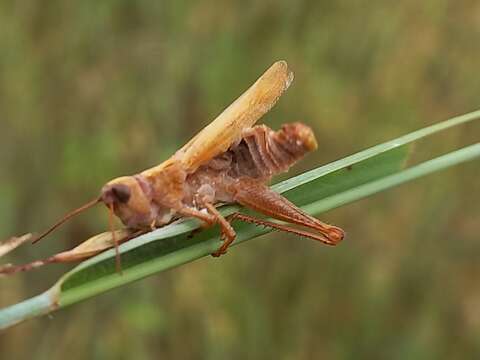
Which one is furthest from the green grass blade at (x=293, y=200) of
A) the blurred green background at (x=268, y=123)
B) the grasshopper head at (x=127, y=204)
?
the blurred green background at (x=268, y=123)

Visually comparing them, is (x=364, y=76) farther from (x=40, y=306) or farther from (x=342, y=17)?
(x=40, y=306)

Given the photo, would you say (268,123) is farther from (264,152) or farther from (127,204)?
(127,204)

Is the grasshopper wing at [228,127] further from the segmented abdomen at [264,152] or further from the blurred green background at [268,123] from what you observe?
the blurred green background at [268,123]

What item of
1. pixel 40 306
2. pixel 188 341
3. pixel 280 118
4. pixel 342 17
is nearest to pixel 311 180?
pixel 40 306

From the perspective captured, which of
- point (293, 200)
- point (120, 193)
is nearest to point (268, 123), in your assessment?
point (120, 193)

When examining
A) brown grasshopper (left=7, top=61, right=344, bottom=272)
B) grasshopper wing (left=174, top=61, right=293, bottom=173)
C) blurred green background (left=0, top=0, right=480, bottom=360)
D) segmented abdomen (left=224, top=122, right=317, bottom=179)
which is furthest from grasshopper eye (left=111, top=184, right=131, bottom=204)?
blurred green background (left=0, top=0, right=480, bottom=360)
